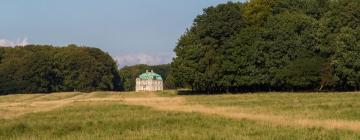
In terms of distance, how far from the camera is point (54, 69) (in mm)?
146750

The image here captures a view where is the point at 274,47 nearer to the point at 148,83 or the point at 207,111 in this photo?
the point at 207,111

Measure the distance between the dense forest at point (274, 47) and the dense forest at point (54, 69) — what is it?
59.9 meters

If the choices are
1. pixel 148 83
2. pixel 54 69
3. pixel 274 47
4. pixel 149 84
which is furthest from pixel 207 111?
pixel 148 83

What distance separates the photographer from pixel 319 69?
268 ft

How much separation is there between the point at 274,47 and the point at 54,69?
7478cm

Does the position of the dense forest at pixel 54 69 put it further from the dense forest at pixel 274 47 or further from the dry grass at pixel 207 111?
the dry grass at pixel 207 111

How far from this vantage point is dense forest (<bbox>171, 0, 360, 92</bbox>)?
80.7 m

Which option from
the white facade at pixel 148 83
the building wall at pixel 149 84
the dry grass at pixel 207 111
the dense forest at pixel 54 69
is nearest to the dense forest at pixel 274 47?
the dry grass at pixel 207 111

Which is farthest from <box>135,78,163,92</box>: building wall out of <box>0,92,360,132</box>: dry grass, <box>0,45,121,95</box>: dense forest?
<box>0,92,360,132</box>: dry grass

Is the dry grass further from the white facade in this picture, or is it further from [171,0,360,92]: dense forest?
the white facade

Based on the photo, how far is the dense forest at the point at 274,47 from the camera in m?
80.7

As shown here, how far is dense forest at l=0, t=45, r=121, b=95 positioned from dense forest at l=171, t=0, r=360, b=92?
59.9 m

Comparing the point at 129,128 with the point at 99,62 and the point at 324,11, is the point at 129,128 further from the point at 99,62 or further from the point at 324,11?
the point at 99,62

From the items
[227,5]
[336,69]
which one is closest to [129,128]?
[336,69]
